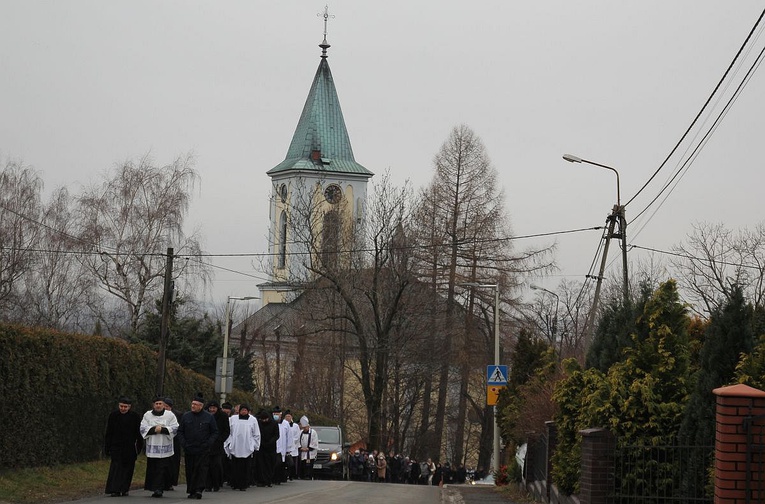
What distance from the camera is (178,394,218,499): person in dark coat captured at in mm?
19281

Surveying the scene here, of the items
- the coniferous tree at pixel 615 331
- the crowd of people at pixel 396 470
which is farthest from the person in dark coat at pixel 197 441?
the crowd of people at pixel 396 470

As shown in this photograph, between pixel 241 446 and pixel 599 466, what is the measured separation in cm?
1145

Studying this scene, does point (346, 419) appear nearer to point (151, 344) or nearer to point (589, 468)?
point (151, 344)

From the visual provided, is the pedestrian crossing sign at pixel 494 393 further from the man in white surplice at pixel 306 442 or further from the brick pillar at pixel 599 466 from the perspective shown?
the brick pillar at pixel 599 466

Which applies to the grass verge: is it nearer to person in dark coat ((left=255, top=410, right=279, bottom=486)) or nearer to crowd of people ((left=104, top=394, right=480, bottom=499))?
crowd of people ((left=104, top=394, right=480, bottom=499))

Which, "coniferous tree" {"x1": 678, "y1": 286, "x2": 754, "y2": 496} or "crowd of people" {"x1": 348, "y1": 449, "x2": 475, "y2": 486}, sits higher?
"coniferous tree" {"x1": 678, "y1": 286, "x2": 754, "y2": 496}

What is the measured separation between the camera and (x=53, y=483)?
778 inches

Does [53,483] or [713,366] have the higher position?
[713,366]

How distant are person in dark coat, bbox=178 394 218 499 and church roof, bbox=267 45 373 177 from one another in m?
69.3

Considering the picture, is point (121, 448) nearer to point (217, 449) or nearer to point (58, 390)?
point (217, 449)

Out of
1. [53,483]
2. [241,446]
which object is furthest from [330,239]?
[53,483]

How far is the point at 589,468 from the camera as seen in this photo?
44.7ft

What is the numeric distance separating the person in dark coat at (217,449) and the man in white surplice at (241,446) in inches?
24.1

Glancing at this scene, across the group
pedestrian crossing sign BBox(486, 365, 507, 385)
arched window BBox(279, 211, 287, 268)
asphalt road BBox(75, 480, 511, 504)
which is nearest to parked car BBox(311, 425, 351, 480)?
pedestrian crossing sign BBox(486, 365, 507, 385)
